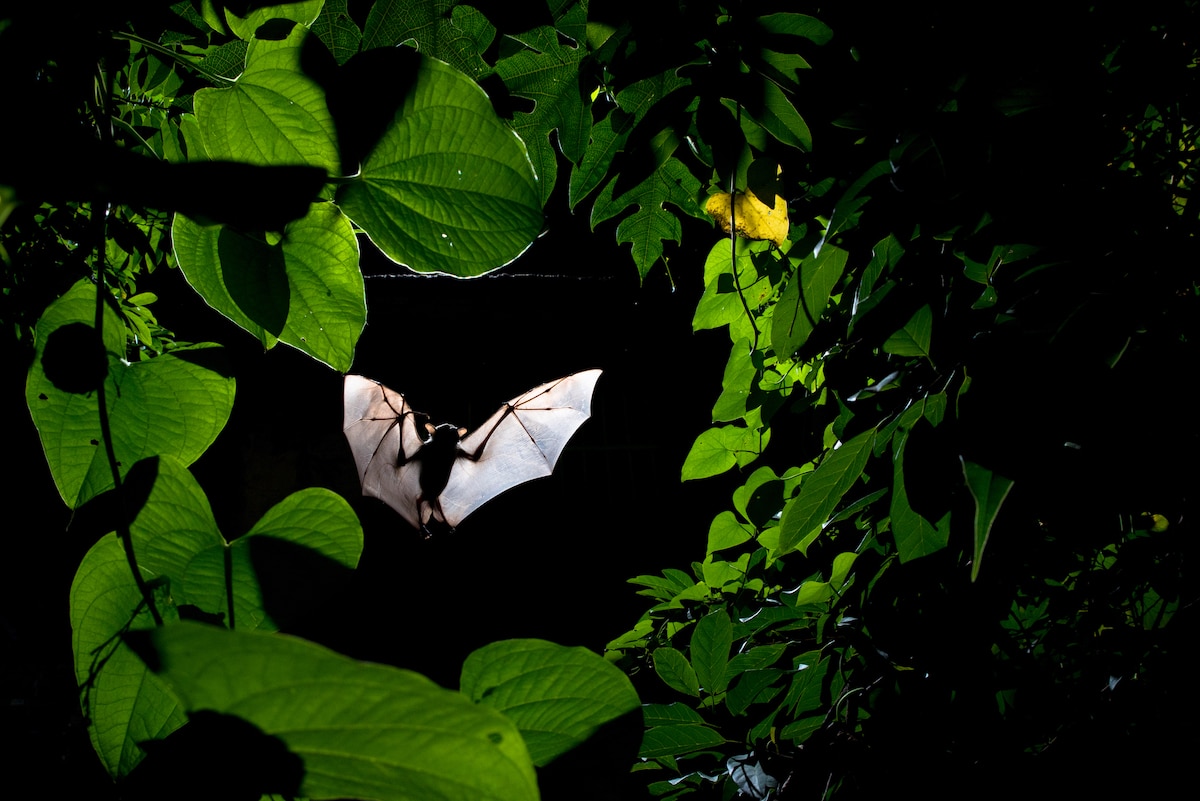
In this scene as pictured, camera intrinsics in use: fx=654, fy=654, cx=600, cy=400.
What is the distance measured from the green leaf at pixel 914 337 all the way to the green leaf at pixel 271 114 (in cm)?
52

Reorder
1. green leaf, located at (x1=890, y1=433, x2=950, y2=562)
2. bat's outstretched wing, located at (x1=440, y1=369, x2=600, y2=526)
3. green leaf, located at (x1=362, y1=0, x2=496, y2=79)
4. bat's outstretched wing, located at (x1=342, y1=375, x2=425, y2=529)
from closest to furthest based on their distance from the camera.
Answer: green leaf, located at (x1=362, y1=0, x2=496, y2=79) → green leaf, located at (x1=890, y1=433, x2=950, y2=562) → bat's outstretched wing, located at (x1=342, y1=375, x2=425, y2=529) → bat's outstretched wing, located at (x1=440, y1=369, x2=600, y2=526)

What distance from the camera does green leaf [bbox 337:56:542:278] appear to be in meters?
0.31

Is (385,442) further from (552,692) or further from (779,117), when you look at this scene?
(552,692)

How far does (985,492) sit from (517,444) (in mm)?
2158

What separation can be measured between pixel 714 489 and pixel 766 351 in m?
3.12

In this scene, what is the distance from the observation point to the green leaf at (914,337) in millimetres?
628

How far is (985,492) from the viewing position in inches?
14.5

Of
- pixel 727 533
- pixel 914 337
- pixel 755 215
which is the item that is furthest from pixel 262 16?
pixel 727 533

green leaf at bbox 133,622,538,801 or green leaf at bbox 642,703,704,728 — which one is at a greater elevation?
green leaf at bbox 133,622,538,801

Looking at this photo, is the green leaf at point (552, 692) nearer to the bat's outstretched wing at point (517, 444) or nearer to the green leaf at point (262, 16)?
the green leaf at point (262, 16)

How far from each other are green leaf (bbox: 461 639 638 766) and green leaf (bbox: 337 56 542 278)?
184 mm

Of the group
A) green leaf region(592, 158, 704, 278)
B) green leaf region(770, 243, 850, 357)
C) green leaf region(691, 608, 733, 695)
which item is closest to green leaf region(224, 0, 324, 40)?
green leaf region(770, 243, 850, 357)

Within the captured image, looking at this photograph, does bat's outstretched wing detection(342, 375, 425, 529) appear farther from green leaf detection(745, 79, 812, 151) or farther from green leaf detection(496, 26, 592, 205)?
green leaf detection(745, 79, 812, 151)

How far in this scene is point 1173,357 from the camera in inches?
21.3
